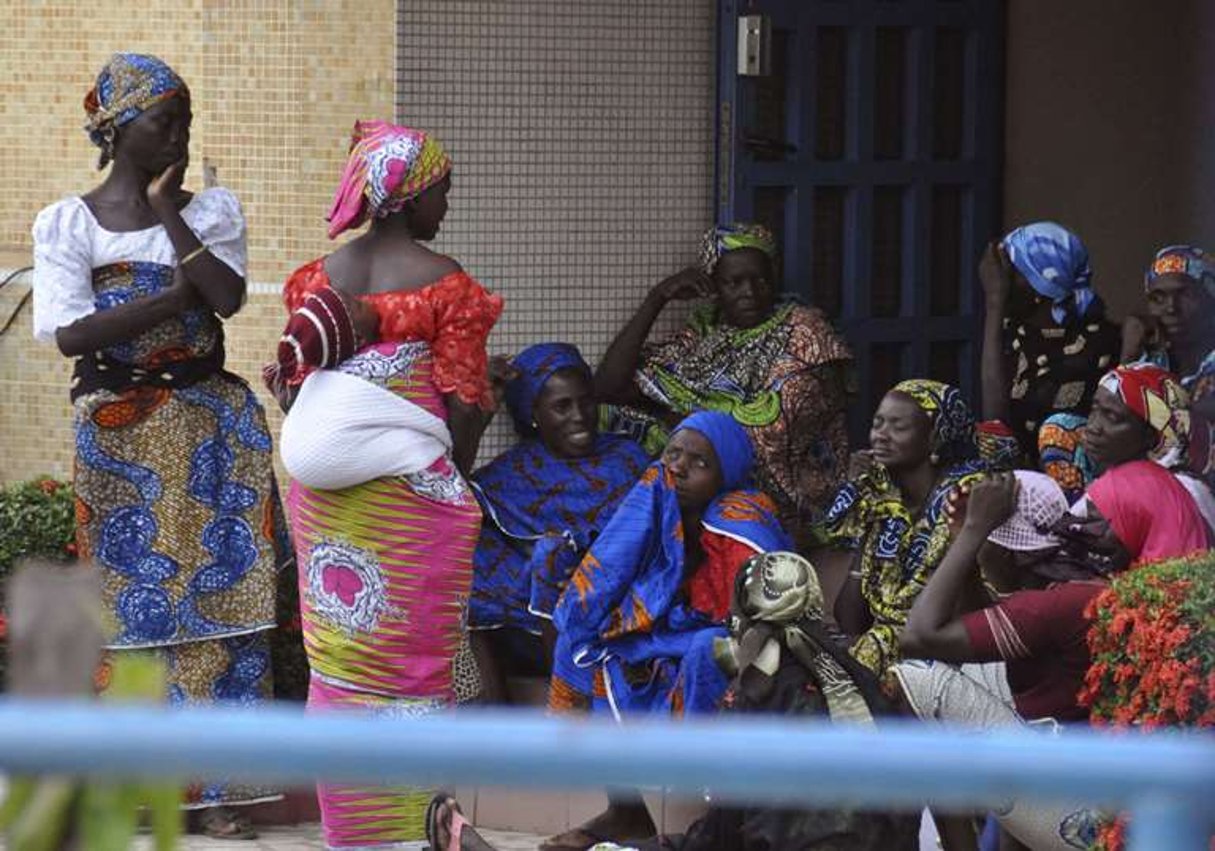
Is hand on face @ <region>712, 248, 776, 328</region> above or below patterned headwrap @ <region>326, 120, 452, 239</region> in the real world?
below

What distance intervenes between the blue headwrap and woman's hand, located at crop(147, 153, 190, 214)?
141cm

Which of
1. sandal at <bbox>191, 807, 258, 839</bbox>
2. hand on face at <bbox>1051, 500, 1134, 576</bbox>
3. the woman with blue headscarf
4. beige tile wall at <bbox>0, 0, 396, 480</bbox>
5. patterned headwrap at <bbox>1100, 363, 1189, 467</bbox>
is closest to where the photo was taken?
hand on face at <bbox>1051, 500, 1134, 576</bbox>

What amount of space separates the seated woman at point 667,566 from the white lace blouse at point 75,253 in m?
1.23

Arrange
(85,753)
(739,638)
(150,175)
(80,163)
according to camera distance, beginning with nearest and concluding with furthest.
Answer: (85,753)
(739,638)
(150,175)
(80,163)

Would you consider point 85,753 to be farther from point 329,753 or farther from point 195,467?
point 195,467

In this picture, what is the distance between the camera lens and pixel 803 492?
7.57 metres

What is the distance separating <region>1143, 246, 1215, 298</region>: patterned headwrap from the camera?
713 centimetres

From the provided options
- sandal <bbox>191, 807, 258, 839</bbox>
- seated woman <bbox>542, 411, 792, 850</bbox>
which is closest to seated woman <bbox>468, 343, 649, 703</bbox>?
seated woman <bbox>542, 411, 792, 850</bbox>


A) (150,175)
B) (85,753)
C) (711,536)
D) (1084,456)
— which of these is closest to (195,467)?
(150,175)

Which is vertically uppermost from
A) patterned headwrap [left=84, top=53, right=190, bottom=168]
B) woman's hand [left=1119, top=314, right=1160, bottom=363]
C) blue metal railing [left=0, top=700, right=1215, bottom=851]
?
patterned headwrap [left=84, top=53, right=190, bottom=168]

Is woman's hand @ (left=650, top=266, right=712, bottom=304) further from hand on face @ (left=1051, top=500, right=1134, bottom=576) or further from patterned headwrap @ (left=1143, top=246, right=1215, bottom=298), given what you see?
hand on face @ (left=1051, top=500, right=1134, bottom=576)

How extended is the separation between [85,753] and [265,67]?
6.11m

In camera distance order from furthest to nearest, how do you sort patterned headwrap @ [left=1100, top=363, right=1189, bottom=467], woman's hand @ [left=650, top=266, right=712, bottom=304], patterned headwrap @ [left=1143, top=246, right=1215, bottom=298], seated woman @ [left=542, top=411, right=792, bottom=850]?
woman's hand @ [left=650, top=266, right=712, bottom=304], patterned headwrap @ [left=1143, top=246, right=1215, bottom=298], seated woman @ [left=542, top=411, right=792, bottom=850], patterned headwrap @ [left=1100, top=363, right=1189, bottom=467]

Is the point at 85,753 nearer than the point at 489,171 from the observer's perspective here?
Yes
